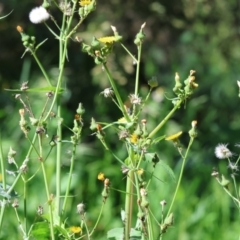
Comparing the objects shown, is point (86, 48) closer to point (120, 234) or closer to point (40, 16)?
point (40, 16)

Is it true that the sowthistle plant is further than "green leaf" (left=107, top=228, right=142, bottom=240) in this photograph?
No

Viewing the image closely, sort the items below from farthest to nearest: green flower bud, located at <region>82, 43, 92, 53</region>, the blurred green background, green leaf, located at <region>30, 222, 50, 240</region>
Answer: the blurred green background → green leaf, located at <region>30, 222, 50, 240</region> → green flower bud, located at <region>82, 43, 92, 53</region>

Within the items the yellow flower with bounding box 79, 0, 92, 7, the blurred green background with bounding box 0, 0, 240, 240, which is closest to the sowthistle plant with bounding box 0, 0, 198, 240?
the yellow flower with bounding box 79, 0, 92, 7

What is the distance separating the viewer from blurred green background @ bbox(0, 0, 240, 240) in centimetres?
340

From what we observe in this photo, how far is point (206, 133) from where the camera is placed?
3.94 m

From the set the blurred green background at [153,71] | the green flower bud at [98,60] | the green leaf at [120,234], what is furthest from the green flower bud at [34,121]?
the blurred green background at [153,71]

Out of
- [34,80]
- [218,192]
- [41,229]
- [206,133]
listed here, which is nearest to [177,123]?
[206,133]

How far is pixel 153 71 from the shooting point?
4121mm

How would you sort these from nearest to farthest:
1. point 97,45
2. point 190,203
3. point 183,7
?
point 97,45
point 190,203
point 183,7

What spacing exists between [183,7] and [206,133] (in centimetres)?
74

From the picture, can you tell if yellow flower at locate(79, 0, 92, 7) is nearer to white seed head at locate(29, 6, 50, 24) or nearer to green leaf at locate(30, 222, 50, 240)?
white seed head at locate(29, 6, 50, 24)

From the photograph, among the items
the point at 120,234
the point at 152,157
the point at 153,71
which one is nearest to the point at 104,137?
the point at 152,157

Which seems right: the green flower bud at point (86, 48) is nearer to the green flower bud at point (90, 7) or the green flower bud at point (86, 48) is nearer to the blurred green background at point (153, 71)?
the green flower bud at point (90, 7)

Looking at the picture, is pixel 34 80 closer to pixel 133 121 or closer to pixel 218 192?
pixel 218 192
